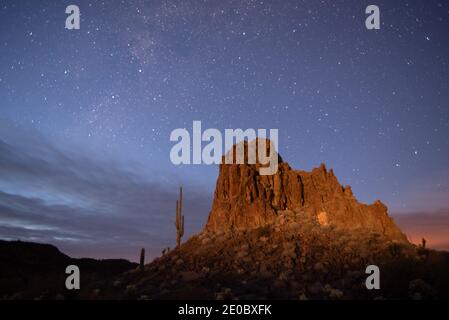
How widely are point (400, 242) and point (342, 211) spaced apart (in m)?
6.58

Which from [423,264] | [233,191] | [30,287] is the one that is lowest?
[30,287]

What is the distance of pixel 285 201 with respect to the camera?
4191cm

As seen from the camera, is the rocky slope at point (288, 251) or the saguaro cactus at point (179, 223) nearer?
the rocky slope at point (288, 251)

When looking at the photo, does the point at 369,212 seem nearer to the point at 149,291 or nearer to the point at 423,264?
the point at 423,264

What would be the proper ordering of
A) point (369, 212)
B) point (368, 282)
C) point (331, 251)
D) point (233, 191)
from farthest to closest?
point (233, 191) → point (369, 212) → point (331, 251) → point (368, 282)

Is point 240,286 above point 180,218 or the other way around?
the other way around

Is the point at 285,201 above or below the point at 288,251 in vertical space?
above

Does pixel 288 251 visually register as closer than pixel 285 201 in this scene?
Yes

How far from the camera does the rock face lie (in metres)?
36.9

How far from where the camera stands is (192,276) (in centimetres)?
2889

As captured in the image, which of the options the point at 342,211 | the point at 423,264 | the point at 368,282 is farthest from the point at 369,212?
the point at 368,282

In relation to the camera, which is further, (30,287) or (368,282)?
(30,287)

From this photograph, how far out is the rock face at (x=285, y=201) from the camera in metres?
36.9

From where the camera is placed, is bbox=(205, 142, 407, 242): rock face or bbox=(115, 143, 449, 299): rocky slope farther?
bbox=(205, 142, 407, 242): rock face
